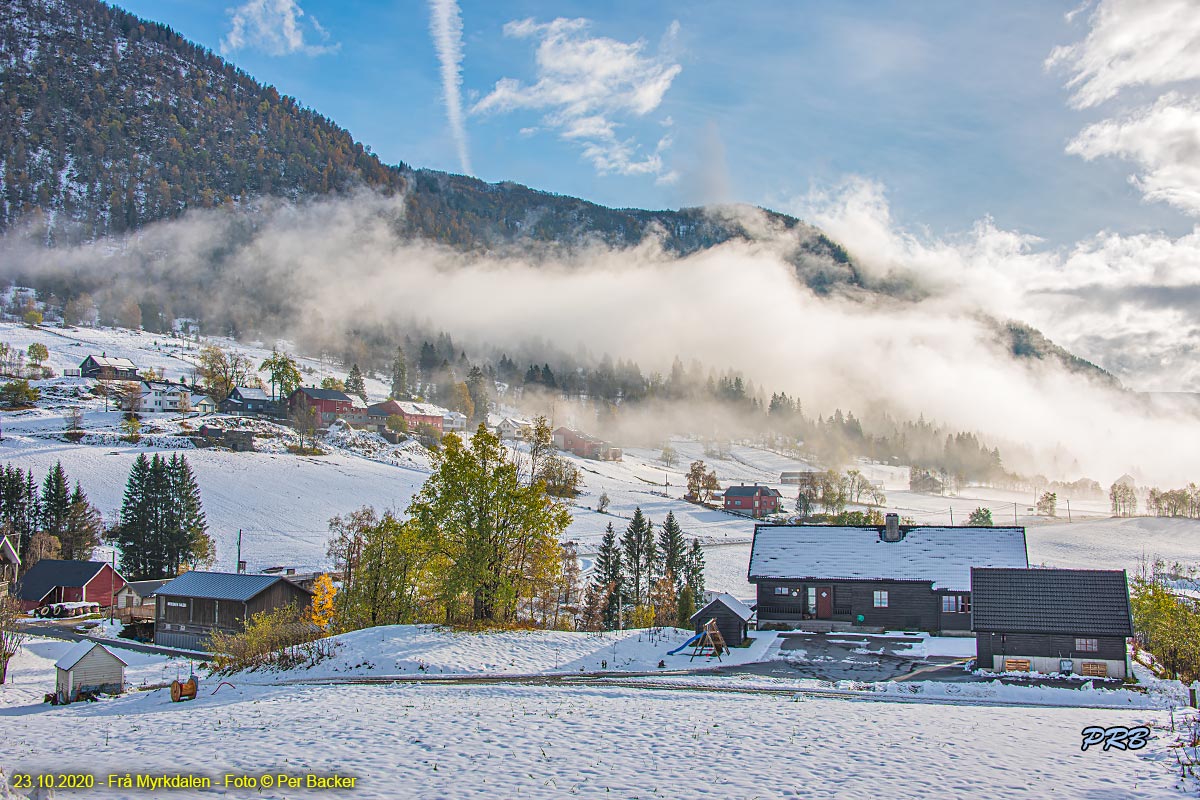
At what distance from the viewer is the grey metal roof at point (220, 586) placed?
173ft

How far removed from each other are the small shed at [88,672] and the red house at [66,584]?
42118 millimetres

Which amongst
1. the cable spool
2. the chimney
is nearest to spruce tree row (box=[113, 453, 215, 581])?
the cable spool

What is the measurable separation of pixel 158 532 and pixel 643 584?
48668mm

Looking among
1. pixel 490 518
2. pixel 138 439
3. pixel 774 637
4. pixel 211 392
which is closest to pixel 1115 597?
pixel 774 637

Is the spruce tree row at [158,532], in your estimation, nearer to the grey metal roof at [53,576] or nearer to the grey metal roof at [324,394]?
the grey metal roof at [53,576]

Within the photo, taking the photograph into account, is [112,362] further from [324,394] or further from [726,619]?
[726,619]

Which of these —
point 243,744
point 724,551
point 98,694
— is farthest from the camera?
point 724,551

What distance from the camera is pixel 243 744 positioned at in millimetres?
16562

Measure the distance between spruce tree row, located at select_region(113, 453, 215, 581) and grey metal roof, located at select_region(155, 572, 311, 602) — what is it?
2039 centimetres

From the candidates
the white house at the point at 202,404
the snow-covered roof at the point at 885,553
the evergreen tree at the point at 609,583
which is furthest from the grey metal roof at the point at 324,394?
the snow-covered roof at the point at 885,553

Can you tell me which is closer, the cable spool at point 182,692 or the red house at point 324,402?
the cable spool at point 182,692

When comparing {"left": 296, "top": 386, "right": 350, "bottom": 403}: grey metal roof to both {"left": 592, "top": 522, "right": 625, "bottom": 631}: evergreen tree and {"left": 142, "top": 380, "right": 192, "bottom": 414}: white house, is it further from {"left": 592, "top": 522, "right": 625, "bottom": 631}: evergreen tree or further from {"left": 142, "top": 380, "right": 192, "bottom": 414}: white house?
{"left": 592, "top": 522, "right": 625, "bottom": 631}: evergreen tree

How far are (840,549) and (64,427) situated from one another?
379 feet

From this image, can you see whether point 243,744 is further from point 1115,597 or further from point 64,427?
point 64,427
